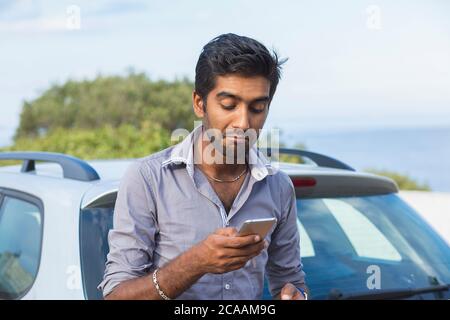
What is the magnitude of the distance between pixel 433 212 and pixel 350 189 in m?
6.46

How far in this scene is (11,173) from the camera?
3.48 meters

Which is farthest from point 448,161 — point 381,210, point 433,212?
point 381,210

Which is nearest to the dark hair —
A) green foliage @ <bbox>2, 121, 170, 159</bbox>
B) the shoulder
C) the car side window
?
the shoulder

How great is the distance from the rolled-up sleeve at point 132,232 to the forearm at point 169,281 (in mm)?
37

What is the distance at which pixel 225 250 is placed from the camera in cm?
199

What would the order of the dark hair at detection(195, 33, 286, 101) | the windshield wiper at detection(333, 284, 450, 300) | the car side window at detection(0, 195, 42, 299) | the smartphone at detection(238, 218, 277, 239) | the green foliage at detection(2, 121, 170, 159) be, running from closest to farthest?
the smartphone at detection(238, 218, 277, 239) < the dark hair at detection(195, 33, 286, 101) < the windshield wiper at detection(333, 284, 450, 300) < the car side window at detection(0, 195, 42, 299) < the green foliage at detection(2, 121, 170, 159)

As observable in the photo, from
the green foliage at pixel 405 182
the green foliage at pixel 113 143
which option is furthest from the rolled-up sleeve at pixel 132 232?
the green foliage at pixel 405 182

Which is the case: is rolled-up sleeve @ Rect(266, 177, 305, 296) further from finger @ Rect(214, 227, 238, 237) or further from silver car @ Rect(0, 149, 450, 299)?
finger @ Rect(214, 227, 238, 237)

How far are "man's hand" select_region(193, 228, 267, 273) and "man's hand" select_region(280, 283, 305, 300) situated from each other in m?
0.30

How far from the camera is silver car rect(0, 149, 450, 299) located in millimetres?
2768

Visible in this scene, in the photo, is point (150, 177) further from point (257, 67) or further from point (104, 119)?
point (104, 119)

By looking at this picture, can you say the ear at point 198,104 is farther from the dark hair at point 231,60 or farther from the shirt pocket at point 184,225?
the shirt pocket at point 184,225

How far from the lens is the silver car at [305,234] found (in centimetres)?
277

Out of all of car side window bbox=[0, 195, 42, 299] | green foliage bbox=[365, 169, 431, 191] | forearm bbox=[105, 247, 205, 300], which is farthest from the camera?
green foliage bbox=[365, 169, 431, 191]
